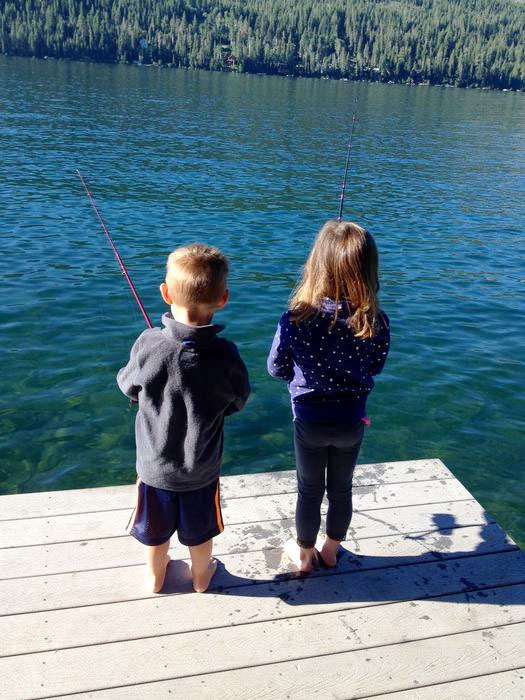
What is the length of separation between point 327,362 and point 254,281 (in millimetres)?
7788

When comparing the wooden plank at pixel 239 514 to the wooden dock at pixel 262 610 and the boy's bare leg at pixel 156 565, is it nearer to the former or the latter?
the wooden dock at pixel 262 610

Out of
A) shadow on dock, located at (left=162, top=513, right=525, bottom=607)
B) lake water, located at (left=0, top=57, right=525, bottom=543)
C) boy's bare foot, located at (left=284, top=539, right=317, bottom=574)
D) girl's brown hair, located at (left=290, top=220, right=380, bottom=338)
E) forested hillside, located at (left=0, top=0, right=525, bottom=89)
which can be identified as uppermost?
forested hillside, located at (left=0, top=0, right=525, bottom=89)

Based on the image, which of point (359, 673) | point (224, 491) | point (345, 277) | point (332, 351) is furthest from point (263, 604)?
point (345, 277)

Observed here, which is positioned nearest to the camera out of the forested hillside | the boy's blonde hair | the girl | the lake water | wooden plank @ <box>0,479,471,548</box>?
the boy's blonde hair

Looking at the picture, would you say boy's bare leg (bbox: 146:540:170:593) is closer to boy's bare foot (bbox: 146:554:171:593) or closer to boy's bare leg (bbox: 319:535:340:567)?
boy's bare foot (bbox: 146:554:171:593)

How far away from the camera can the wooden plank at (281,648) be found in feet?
8.68

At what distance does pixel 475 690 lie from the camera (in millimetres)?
2693

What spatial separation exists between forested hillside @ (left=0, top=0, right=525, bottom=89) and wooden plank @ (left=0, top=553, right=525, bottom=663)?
12368cm

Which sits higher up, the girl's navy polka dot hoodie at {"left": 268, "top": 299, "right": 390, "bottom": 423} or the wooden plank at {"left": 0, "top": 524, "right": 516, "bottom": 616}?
the girl's navy polka dot hoodie at {"left": 268, "top": 299, "right": 390, "bottom": 423}

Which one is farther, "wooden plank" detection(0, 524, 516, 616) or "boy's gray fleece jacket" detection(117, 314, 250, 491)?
"wooden plank" detection(0, 524, 516, 616)

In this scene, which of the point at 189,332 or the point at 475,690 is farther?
the point at 475,690

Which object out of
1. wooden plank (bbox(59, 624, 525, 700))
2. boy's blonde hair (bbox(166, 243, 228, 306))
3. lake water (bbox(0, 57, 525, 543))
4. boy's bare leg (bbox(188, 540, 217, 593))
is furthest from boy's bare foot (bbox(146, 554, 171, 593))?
lake water (bbox(0, 57, 525, 543))

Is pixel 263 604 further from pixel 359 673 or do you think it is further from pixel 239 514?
pixel 239 514

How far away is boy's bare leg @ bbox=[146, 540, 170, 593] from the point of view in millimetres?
3008
